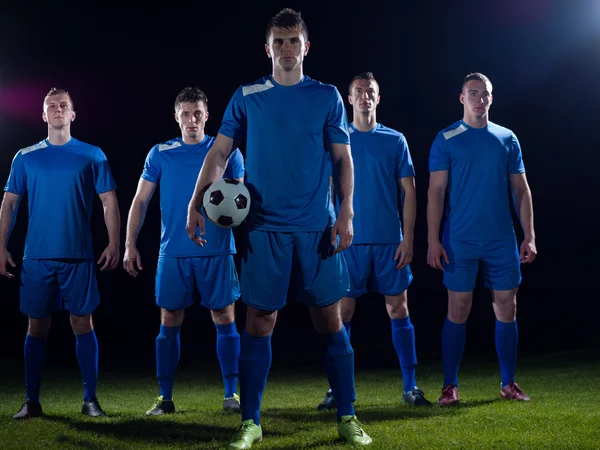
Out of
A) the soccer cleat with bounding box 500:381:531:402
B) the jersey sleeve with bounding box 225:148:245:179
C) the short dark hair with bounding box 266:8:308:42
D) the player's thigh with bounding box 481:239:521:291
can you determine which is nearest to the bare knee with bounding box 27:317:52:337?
the jersey sleeve with bounding box 225:148:245:179

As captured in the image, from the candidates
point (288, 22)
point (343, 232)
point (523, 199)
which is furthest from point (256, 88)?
point (523, 199)

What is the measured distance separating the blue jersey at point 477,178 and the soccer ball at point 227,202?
149 centimetres

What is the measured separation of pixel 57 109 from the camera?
147 inches

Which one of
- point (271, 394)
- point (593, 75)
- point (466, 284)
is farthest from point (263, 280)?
point (593, 75)

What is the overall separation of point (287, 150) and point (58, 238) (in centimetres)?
151

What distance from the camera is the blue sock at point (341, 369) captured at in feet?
9.14

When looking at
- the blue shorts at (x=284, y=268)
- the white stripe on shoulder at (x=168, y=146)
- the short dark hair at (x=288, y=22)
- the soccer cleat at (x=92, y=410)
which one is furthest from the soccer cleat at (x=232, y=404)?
the short dark hair at (x=288, y=22)

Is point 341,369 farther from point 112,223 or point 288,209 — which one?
point 112,223

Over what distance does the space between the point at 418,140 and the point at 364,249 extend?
5526 millimetres

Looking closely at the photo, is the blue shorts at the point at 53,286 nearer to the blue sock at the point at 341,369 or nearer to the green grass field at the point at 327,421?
the green grass field at the point at 327,421

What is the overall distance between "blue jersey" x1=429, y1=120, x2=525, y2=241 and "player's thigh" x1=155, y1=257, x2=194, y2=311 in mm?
1406

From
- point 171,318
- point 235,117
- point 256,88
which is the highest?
point 256,88

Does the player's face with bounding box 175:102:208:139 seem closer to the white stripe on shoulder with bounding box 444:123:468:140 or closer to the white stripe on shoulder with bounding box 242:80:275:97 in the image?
the white stripe on shoulder with bounding box 242:80:275:97

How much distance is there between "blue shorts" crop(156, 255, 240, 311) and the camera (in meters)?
3.76
